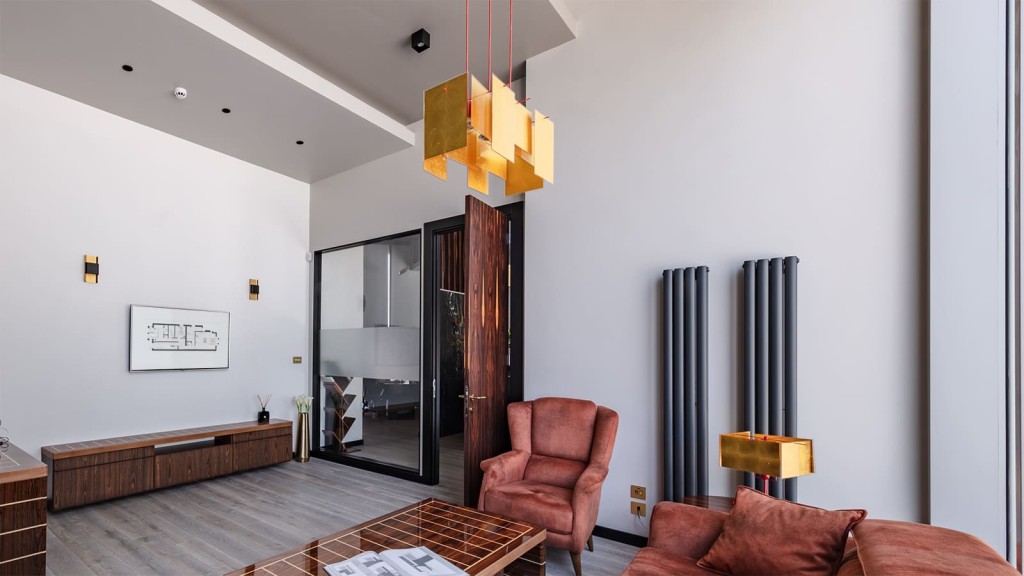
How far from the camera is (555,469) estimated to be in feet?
10.8

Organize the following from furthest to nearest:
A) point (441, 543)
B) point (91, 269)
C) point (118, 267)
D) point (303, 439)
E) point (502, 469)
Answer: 1. point (303, 439)
2. point (118, 267)
3. point (91, 269)
4. point (502, 469)
5. point (441, 543)

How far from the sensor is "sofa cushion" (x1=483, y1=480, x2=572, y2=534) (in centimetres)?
285

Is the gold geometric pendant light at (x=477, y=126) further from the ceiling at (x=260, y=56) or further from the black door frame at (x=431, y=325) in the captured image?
the black door frame at (x=431, y=325)

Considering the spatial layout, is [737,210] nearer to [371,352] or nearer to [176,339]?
[371,352]

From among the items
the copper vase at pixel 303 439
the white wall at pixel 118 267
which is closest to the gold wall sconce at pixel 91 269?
the white wall at pixel 118 267

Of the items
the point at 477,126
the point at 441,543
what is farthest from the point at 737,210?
the point at 441,543

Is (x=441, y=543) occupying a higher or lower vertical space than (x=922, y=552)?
lower

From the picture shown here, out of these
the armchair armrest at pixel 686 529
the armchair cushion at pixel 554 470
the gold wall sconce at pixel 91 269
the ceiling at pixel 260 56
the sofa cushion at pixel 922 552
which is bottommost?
the armchair cushion at pixel 554 470

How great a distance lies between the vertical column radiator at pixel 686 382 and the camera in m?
3.13

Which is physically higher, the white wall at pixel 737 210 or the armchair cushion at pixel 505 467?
the white wall at pixel 737 210

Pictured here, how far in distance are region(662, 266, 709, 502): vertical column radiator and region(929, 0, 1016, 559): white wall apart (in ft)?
3.60

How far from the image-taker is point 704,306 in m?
3.14

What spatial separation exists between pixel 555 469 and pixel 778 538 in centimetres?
166

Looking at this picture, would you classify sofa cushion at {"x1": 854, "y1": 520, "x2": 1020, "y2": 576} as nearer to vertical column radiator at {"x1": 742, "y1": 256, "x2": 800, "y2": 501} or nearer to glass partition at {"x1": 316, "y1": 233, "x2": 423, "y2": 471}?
vertical column radiator at {"x1": 742, "y1": 256, "x2": 800, "y2": 501}
